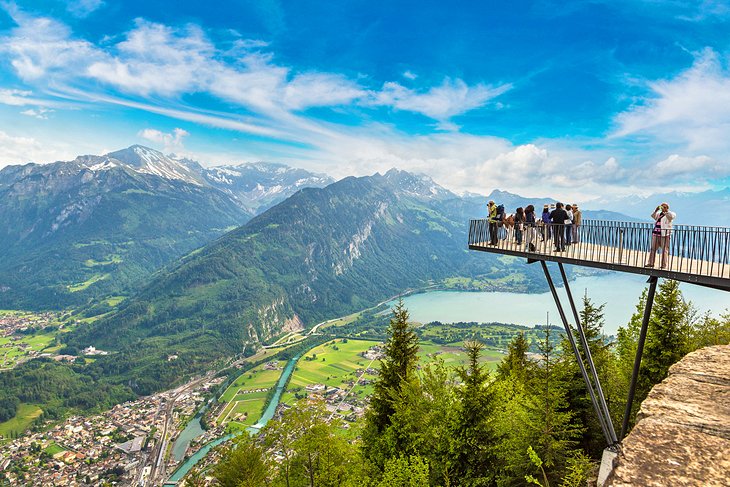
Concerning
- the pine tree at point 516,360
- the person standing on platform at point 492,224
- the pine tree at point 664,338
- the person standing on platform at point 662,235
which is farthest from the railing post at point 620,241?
the pine tree at point 516,360

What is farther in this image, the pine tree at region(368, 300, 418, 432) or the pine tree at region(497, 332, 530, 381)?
the pine tree at region(497, 332, 530, 381)

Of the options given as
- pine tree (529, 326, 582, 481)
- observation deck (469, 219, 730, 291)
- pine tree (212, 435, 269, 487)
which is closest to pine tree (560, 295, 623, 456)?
pine tree (529, 326, 582, 481)

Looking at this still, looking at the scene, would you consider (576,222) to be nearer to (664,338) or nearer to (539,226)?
(539,226)

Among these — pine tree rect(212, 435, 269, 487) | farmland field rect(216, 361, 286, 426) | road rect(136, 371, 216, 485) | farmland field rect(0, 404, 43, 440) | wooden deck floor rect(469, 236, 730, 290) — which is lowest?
farmland field rect(0, 404, 43, 440)

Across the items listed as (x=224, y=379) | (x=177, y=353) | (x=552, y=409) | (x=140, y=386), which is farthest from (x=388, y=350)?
→ (x=177, y=353)

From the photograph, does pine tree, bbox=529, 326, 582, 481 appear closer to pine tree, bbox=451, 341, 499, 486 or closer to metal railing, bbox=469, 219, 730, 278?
pine tree, bbox=451, 341, 499, 486

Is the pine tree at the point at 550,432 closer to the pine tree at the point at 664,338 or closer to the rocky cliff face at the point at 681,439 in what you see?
the pine tree at the point at 664,338

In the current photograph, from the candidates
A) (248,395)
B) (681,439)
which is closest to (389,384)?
(681,439)
